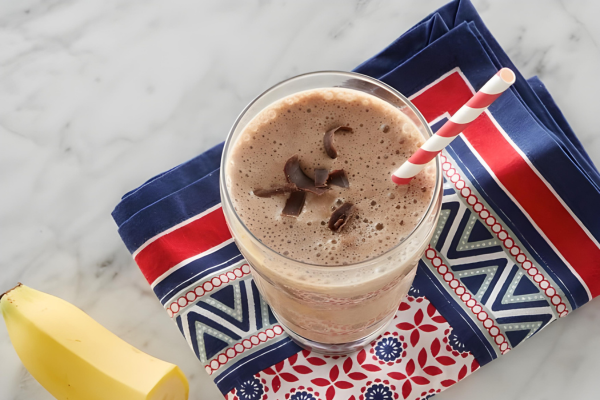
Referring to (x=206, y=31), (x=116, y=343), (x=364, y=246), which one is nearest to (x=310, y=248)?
(x=364, y=246)

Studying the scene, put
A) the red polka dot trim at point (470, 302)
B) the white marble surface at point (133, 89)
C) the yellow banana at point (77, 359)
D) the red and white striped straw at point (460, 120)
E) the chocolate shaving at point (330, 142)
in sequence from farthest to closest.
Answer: the white marble surface at point (133, 89)
the red polka dot trim at point (470, 302)
the yellow banana at point (77, 359)
the chocolate shaving at point (330, 142)
the red and white striped straw at point (460, 120)

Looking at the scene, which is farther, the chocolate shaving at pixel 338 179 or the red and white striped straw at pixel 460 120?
the chocolate shaving at pixel 338 179

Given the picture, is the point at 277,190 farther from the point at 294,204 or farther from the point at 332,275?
the point at 332,275

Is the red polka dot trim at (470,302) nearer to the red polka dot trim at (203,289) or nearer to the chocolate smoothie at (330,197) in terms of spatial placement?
the chocolate smoothie at (330,197)

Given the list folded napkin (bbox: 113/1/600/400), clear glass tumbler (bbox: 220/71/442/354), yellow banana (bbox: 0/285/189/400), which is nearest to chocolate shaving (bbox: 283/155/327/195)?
clear glass tumbler (bbox: 220/71/442/354)

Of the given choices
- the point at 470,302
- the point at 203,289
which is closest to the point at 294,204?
the point at 203,289

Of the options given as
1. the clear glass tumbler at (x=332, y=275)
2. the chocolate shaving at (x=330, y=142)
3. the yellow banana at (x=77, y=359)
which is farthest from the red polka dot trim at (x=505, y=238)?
the yellow banana at (x=77, y=359)

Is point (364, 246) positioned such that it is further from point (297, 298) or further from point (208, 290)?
point (208, 290)

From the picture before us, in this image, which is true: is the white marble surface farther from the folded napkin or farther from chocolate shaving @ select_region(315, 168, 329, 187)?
chocolate shaving @ select_region(315, 168, 329, 187)
